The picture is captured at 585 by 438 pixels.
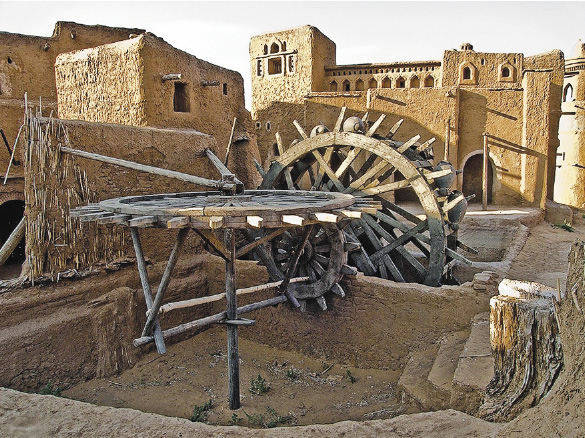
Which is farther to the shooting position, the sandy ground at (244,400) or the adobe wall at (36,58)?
the adobe wall at (36,58)

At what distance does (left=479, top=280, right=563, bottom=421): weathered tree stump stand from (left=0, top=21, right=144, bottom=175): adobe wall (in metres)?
14.4

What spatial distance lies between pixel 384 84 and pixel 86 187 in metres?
17.4

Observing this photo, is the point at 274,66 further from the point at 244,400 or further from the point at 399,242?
the point at 244,400

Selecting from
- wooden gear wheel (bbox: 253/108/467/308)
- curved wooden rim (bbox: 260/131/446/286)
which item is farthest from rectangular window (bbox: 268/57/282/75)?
curved wooden rim (bbox: 260/131/446/286)

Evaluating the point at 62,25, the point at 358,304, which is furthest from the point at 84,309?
the point at 62,25

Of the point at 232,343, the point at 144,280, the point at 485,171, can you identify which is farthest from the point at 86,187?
the point at 485,171

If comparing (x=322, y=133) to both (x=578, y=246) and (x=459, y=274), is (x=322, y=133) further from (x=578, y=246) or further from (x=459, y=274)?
(x=578, y=246)

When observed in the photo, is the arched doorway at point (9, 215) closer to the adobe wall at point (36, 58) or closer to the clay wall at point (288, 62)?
the adobe wall at point (36, 58)

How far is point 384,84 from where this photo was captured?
21.6 m

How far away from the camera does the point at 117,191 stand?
752 centimetres

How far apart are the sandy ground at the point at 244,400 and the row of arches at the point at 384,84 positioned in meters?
13.3

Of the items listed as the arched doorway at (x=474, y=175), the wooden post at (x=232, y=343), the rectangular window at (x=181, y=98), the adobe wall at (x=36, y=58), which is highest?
the adobe wall at (x=36, y=58)

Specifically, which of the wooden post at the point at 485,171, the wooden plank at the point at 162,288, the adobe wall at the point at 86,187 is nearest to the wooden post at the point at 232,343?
the wooden plank at the point at 162,288

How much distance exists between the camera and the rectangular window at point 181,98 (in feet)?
33.7
